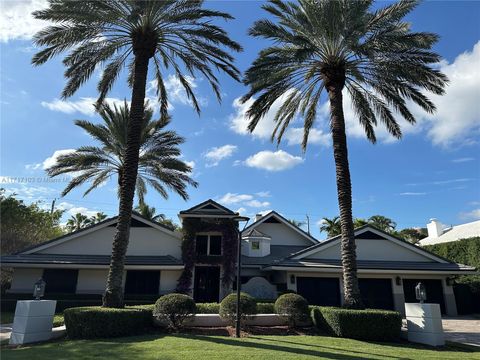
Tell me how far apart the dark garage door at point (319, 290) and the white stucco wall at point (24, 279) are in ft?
54.6

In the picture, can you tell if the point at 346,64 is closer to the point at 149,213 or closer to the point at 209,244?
the point at 209,244

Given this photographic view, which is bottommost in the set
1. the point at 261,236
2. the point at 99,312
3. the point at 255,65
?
the point at 99,312

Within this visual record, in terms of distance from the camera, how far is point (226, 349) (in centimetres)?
972

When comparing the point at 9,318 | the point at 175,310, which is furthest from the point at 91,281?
the point at 175,310

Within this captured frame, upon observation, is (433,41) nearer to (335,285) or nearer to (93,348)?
(335,285)

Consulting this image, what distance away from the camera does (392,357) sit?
31.2 feet

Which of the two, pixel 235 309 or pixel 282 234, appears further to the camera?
pixel 282 234

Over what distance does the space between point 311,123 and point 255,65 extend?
A: 4.71 meters

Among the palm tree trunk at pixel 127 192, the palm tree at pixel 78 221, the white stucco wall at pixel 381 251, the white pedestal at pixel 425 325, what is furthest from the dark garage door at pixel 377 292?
the palm tree at pixel 78 221

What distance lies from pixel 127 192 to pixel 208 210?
415 inches

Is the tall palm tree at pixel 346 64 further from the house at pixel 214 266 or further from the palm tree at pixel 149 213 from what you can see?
the palm tree at pixel 149 213

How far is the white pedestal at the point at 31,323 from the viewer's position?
11.4 meters

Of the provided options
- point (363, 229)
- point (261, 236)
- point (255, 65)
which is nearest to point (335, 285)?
point (363, 229)

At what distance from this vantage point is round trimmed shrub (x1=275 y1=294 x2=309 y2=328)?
13.8 m
